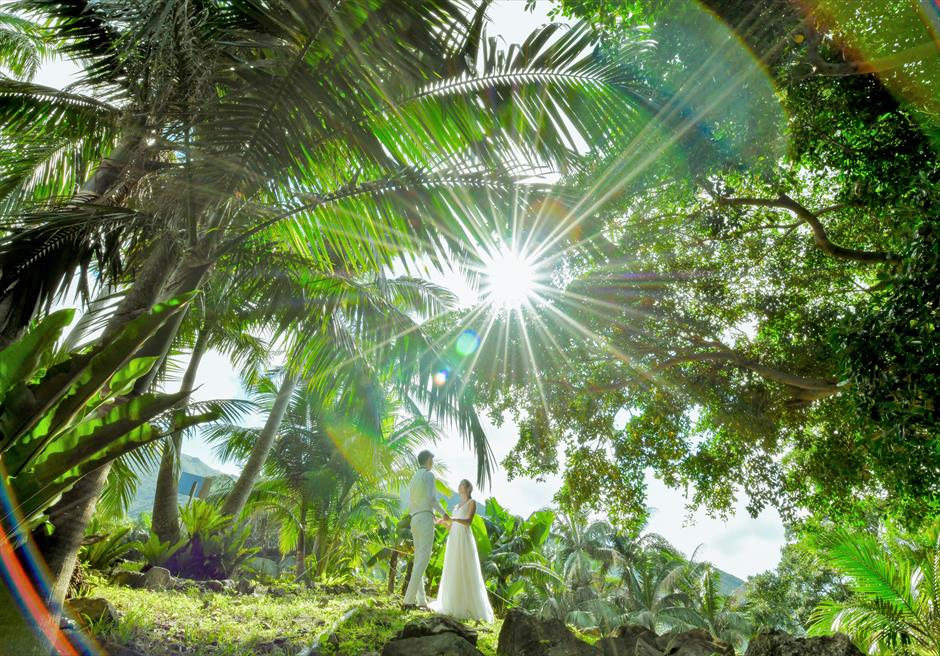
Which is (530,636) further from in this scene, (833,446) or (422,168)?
(833,446)

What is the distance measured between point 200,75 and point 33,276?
226 centimetres

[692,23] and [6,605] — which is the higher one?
[692,23]

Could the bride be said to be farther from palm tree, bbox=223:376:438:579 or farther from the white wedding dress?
palm tree, bbox=223:376:438:579

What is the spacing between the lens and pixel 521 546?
23.1 metres

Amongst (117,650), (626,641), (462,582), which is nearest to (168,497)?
(462,582)

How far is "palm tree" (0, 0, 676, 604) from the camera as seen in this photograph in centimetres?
390

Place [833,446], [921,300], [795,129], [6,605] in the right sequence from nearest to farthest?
[6,605], [921,300], [795,129], [833,446]

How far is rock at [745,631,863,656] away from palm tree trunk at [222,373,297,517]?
950 cm

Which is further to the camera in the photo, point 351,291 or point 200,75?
point 351,291

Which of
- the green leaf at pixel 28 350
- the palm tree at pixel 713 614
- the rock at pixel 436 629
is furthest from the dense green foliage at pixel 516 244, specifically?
the palm tree at pixel 713 614

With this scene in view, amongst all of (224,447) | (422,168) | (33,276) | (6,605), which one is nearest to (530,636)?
(6,605)

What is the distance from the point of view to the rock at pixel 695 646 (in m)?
4.07

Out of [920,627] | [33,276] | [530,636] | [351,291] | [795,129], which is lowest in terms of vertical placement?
[530,636]

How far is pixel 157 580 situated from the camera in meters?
6.91
